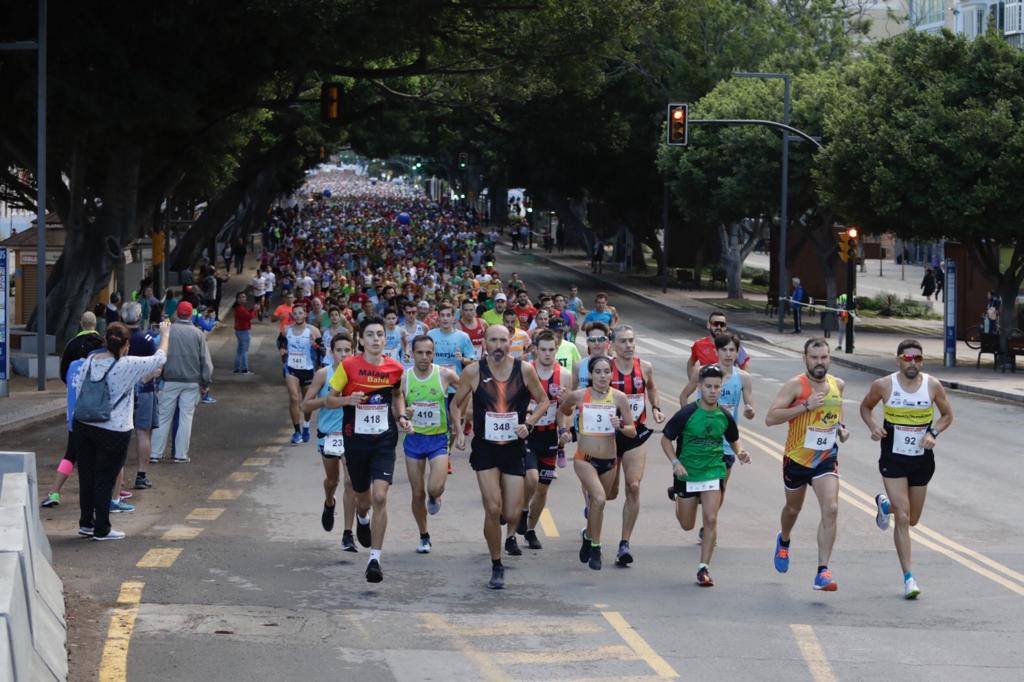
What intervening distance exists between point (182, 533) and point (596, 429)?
12.4 feet

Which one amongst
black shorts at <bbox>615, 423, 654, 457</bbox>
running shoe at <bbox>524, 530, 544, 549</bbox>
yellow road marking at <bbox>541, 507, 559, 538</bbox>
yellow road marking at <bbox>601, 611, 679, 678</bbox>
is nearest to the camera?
yellow road marking at <bbox>601, 611, 679, 678</bbox>

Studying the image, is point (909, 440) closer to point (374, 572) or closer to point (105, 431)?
point (374, 572)

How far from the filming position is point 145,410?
16.5m

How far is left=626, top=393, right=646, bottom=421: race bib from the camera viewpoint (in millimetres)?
13117

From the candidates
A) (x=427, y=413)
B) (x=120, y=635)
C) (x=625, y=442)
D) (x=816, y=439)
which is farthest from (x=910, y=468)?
(x=120, y=635)

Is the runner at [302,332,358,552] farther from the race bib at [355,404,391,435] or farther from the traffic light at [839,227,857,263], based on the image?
the traffic light at [839,227,857,263]

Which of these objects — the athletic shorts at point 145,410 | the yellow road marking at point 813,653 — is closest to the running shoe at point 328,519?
the athletic shorts at point 145,410

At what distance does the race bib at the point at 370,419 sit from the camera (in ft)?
39.7

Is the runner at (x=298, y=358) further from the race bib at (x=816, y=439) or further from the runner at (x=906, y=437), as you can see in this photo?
the runner at (x=906, y=437)

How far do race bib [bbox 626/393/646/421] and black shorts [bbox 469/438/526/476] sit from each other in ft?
4.75

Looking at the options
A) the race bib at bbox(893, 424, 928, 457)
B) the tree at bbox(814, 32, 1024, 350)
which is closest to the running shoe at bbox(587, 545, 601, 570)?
the race bib at bbox(893, 424, 928, 457)

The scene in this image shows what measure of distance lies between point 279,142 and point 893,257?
163ft

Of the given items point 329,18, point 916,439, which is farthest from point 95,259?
point 916,439

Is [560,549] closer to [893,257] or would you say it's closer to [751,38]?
[751,38]
